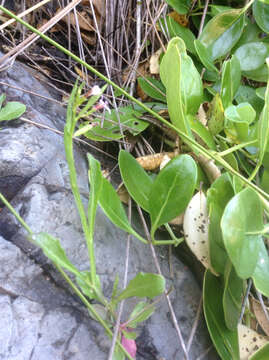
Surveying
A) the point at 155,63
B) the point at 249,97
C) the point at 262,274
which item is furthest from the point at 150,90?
the point at 262,274

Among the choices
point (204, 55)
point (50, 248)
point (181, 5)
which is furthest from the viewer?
point (181, 5)

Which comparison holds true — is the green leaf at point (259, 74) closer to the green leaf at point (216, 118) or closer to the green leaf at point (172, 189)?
the green leaf at point (216, 118)

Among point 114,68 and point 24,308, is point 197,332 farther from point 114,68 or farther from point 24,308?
point 114,68

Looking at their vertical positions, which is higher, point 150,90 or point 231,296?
point 150,90

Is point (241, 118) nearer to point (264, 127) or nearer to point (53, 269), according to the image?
point (264, 127)

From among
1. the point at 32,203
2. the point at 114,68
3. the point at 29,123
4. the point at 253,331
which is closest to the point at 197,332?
the point at 253,331

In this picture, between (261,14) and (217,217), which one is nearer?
(217,217)
